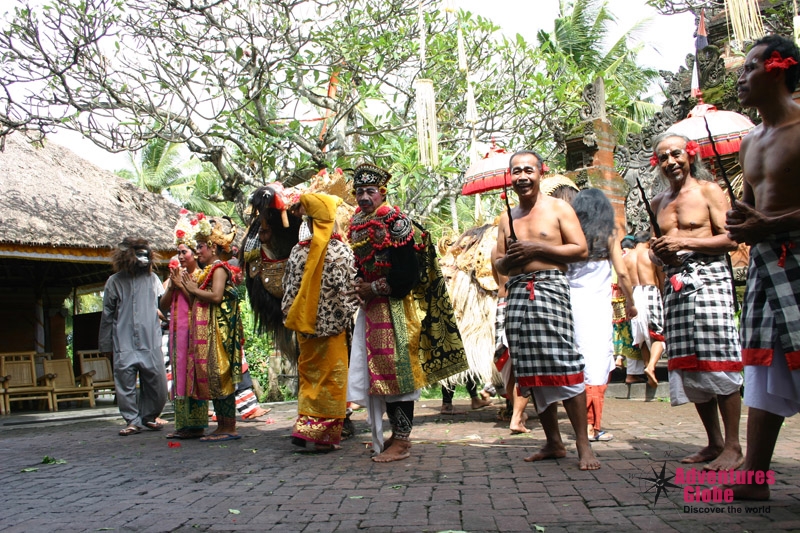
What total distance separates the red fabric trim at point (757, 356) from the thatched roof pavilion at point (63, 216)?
10753 mm

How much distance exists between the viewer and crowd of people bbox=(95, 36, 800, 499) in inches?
136

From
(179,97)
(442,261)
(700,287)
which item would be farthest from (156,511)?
(179,97)

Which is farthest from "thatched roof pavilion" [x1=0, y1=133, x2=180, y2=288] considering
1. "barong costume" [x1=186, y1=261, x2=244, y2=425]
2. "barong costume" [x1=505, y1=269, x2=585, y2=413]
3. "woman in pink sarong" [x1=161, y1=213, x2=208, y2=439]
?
"barong costume" [x1=505, y1=269, x2=585, y2=413]

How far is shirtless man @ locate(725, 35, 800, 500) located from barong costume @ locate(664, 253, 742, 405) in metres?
0.87

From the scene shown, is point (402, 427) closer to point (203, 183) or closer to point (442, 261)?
point (442, 261)

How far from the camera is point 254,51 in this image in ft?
34.4

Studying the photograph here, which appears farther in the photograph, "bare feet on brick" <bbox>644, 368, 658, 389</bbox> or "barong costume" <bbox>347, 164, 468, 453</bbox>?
"bare feet on brick" <bbox>644, 368, 658, 389</bbox>

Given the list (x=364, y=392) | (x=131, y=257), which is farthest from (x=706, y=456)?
(x=131, y=257)

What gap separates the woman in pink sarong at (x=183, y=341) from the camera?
6836mm

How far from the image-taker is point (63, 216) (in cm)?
1233

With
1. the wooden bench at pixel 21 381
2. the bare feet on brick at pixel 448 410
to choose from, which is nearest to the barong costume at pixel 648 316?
the bare feet on brick at pixel 448 410

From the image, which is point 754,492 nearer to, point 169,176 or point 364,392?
point 364,392

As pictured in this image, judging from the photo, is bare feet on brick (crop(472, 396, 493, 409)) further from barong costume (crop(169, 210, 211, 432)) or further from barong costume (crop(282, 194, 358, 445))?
barong costume (crop(169, 210, 211, 432))

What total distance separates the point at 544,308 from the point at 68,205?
1071 centimetres
